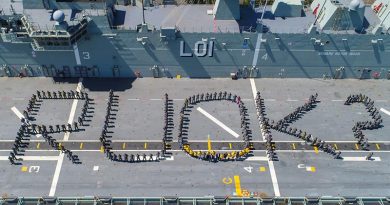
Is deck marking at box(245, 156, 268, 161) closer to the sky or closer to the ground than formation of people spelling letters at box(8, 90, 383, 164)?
closer to the ground

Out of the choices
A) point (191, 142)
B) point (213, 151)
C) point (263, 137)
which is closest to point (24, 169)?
point (191, 142)

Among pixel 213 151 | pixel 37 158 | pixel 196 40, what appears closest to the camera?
pixel 37 158

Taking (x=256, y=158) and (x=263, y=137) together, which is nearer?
(x=256, y=158)

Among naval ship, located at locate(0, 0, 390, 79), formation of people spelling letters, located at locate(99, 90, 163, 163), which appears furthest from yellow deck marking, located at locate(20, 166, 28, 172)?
naval ship, located at locate(0, 0, 390, 79)

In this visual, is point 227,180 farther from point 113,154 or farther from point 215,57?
point 215,57

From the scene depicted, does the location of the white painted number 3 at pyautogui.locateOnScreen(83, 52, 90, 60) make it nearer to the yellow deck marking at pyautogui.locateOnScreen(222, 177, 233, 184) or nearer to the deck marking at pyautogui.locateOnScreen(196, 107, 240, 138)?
the deck marking at pyautogui.locateOnScreen(196, 107, 240, 138)

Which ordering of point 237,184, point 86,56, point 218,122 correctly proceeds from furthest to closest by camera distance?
point 86,56
point 218,122
point 237,184

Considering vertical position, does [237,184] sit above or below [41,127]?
below
